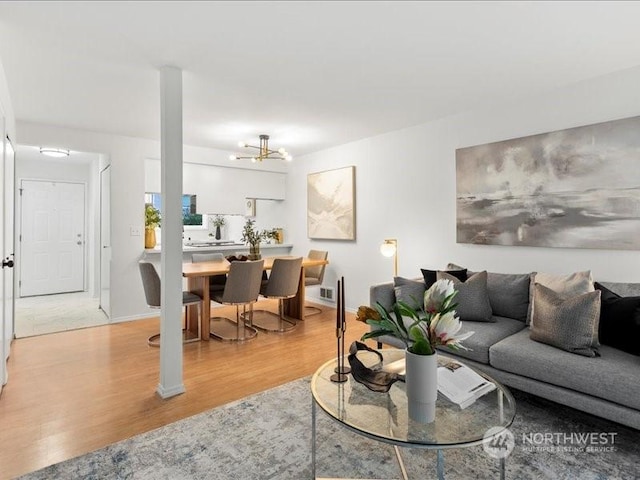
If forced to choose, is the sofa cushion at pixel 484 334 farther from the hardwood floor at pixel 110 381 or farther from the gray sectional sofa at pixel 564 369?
the hardwood floor at pixel 110 381

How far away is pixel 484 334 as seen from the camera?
2.72m

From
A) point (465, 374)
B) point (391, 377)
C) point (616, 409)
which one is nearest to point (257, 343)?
point (391, 377)

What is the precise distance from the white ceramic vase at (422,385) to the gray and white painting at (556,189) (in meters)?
2.34

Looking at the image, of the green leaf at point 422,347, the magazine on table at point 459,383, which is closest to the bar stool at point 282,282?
the magazine on table at point 459,383

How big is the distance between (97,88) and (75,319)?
3226 mm

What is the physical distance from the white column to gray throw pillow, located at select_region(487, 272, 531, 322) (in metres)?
2.65

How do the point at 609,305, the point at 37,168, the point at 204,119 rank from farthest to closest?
the point at 37,168 < the point at 204,119 < the point at 609,305

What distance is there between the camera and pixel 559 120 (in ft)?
10.7

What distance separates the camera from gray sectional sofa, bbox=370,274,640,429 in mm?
1980

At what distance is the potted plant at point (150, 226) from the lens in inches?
201

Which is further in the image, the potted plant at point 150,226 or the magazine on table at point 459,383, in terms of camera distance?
the potted plant at point 150,226

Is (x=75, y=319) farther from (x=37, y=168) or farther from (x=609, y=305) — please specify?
(x=609, y=305)

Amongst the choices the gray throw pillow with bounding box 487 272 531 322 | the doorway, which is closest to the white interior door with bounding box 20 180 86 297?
the doorway

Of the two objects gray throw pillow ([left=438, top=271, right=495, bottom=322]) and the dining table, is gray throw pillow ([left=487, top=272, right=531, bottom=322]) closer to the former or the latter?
gray throw pillow ([left=438, top=271, right=495, bottom=322])
